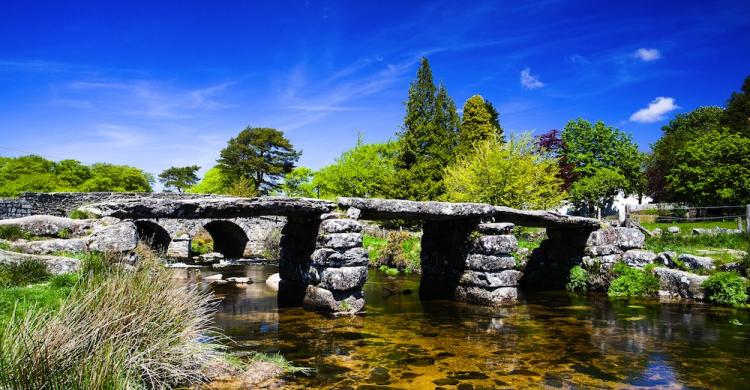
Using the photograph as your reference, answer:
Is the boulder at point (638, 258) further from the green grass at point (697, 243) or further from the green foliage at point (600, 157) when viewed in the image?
the green foliage at point (600, 157)

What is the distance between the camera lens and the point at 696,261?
14344 mm

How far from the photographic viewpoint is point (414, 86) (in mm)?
36312

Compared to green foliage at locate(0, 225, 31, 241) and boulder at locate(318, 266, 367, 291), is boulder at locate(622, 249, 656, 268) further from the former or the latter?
green foliage at locate(0, 225, 31, 241)

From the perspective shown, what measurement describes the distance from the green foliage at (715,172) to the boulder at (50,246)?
32.3 meters

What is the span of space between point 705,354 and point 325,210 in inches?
329

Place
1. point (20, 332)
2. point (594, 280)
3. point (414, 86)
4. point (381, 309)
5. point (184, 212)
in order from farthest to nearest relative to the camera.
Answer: point (414, 86)
point (594, 280)
point (381, 309)
point (184, 212)
point (20, 332)

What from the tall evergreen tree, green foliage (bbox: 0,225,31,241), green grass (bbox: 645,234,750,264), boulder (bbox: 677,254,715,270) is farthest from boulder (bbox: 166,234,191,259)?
boulder (bbox: 677,254,715,270)

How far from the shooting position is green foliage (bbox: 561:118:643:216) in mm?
40625

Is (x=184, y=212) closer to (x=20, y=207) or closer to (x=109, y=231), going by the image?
(x=109, y=231)

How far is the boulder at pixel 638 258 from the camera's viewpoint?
15.4 m

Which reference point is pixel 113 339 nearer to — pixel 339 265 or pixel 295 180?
pixel 339 265

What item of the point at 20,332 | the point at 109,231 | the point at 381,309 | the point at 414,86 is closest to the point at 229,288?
the point at 381,309

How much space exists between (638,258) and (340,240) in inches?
425

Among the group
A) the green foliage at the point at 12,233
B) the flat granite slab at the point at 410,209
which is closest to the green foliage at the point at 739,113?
the flat granite slab at the point at 410,209
